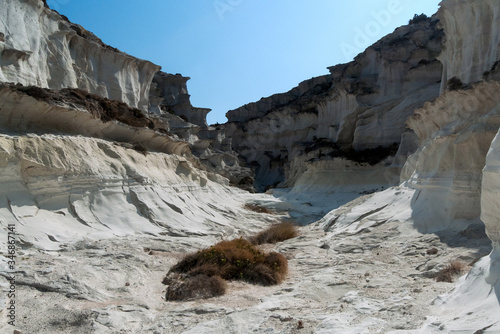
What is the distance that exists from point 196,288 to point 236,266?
1.46 metres

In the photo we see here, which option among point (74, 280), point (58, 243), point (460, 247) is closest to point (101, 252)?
point (58, 243)

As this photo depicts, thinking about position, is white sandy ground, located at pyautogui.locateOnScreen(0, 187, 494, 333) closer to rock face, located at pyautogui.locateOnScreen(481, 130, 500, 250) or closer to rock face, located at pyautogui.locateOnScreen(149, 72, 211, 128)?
rock face, located at pyautogui.locateOnScreen(481, 130, 500, 250)

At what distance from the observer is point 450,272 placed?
5812 millimetres

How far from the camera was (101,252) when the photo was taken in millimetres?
7641

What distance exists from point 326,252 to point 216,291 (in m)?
4.37

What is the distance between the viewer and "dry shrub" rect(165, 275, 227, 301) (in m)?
6.06

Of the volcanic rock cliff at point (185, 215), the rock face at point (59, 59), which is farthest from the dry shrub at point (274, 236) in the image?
the rock face at point (59, 59)

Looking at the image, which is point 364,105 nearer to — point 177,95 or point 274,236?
point 177,95

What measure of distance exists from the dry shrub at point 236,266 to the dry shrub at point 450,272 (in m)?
2.89

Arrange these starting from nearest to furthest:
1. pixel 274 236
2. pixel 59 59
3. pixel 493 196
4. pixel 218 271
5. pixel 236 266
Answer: pixel 493 196, pixel 218 271, pixel 236 266, pixel 274 236, pixel 59 59

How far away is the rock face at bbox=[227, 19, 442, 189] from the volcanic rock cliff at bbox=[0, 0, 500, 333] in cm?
742

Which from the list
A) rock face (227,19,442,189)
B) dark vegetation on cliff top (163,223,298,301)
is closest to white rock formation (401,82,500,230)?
dark vegetation on cliff top (163,223,298,301)

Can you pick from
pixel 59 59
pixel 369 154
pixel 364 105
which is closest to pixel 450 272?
pixel 59 59

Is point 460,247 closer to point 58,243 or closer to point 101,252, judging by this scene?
point 101,252
